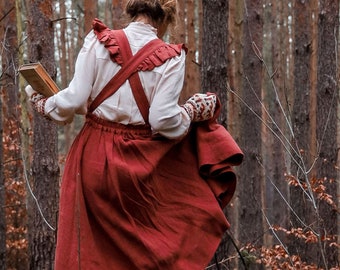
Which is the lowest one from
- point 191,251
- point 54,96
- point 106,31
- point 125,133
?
point 191,251

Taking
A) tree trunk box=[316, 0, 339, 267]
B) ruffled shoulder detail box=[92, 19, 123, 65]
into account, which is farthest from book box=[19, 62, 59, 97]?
tree trunk box=[316, 0, 339, 267]

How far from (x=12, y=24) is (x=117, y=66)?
37.0 feet

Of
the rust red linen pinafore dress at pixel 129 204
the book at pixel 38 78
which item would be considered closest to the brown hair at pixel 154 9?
the rust red linen pinafore dress at pixel 129 204

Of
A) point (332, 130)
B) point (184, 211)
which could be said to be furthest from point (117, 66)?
point (332, 130)

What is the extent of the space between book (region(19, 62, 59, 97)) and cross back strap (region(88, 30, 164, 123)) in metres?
0.25

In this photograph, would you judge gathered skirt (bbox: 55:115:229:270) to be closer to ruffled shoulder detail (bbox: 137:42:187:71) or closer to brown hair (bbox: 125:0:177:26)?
ruffled shoulder detail (bbox: 137:42:187:71)

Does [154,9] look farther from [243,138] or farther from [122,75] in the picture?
[243,138]

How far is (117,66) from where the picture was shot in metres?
3.62

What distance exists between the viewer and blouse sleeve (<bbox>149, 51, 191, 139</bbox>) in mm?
3582

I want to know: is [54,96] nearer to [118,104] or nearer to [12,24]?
[118,104]

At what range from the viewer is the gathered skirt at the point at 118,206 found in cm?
368

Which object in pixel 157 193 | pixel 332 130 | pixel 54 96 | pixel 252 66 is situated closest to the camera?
pixel 54 96

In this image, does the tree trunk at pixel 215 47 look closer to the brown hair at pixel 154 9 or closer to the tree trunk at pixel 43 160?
the tree trunk at pixel 43 160

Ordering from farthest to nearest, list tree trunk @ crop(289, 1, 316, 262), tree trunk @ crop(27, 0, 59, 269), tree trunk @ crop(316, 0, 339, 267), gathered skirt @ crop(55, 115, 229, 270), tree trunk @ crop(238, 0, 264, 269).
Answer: tree trunk @ crop(238, 0, 264, 269), tree trunk @ crop(289, 1, 316, 262), tree trunk @ crop(316, 0, 339, 267), tree trunk @ crop(27, 0, 59, 269), gathered skirt @ crop(55, 115, 229, 270)
